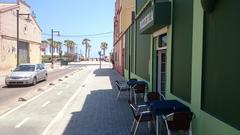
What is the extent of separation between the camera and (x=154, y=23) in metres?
10.3

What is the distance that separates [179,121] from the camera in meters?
6.78

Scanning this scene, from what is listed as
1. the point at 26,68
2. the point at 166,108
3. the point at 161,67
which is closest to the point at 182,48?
the point at 166,108

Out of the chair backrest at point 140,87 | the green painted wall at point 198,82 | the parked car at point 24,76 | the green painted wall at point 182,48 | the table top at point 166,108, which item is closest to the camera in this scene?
the green painted wall at point 198,82

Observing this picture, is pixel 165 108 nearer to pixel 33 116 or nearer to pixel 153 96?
pixel 153 96

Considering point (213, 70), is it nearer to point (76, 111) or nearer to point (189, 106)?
point (189, 106)

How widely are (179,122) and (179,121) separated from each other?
0.8 inches

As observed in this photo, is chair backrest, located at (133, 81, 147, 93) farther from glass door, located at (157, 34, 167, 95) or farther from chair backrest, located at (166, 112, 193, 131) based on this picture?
chair backrest, located at (166, 112, 193, 131)

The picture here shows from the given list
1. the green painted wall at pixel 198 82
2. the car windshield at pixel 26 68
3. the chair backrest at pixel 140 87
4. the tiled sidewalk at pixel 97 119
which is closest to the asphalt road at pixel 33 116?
the tiled sidewalk at pixel 97 119

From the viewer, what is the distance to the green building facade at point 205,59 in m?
5.39

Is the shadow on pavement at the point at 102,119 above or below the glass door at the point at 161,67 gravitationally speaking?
below

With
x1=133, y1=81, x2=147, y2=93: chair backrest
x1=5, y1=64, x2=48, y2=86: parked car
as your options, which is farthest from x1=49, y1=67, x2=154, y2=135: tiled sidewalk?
x1=5, y1=64, x2=48, y2=86: parked car

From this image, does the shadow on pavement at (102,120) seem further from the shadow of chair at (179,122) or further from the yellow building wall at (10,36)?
the yellow building wall at (10,36)

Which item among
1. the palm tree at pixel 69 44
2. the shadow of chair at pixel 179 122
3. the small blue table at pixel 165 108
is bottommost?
the shadow of chair at pixel 179 122

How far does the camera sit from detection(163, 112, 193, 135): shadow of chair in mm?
6727
